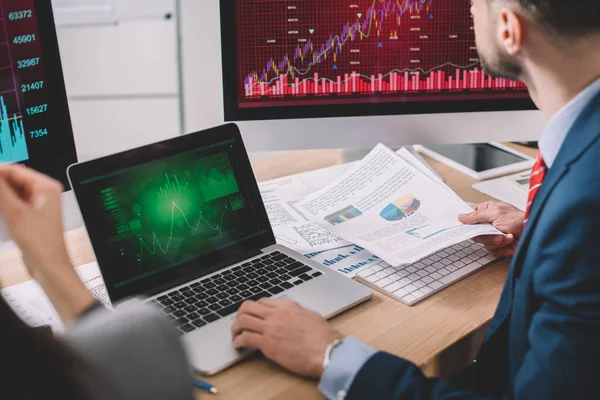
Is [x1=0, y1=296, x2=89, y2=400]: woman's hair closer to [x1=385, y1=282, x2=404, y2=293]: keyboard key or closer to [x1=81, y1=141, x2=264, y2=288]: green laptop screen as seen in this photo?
[x1=81, y1=141, x2=264, y2=288]: green laptop screen

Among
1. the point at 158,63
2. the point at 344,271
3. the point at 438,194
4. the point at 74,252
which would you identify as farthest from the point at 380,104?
the point at 158,63

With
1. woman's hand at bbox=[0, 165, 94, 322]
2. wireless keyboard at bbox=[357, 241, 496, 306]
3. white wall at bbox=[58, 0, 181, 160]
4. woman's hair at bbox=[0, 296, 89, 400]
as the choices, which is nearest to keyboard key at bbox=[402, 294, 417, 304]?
wireless keyboard at bbox=[357, 241, 496, 306]

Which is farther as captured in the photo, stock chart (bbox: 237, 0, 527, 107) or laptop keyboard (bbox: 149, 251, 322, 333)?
stock chart (bbox: 237, 0, 527, 107)

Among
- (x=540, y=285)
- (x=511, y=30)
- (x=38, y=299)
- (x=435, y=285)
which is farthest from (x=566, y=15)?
(x=38, y=299)

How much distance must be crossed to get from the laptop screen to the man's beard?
392 millimetres

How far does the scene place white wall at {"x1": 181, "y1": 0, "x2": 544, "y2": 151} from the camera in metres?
1.17

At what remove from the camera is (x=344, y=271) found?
1.03m

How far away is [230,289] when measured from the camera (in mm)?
928

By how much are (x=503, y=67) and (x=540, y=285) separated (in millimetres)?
325

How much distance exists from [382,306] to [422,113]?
0.48 m

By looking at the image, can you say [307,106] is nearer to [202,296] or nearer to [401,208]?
[401,208]

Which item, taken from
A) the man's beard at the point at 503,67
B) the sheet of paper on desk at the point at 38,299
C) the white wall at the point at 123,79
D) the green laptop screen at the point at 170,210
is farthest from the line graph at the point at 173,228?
the white wall at the point at 123,79

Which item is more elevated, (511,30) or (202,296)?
(511,30)

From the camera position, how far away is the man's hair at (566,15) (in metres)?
0.76
